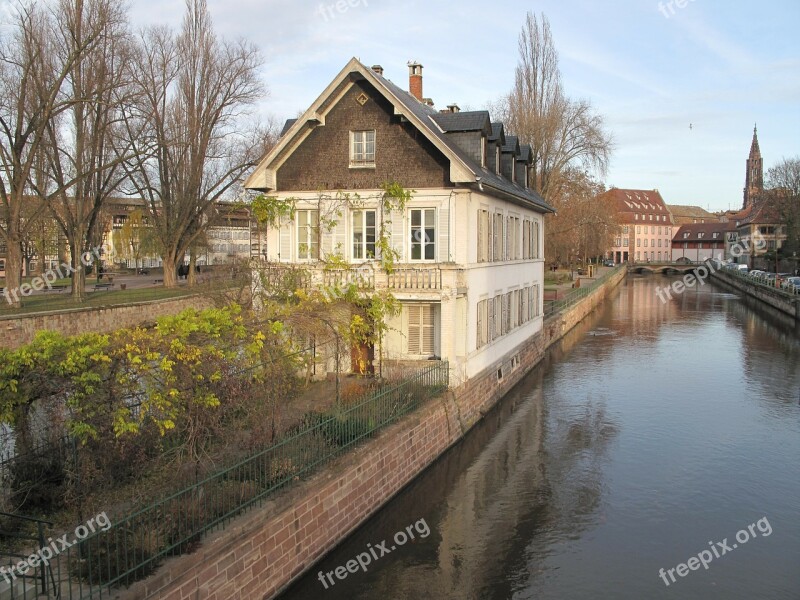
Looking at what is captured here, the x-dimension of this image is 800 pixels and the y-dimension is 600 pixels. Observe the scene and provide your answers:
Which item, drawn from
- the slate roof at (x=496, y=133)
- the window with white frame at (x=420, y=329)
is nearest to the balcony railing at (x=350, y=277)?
the window with white frame at (x=420, y=329)

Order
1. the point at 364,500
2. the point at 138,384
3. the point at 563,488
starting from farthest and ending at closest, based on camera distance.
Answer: the point at 563,488, the point at 364,500, the point at 138,384

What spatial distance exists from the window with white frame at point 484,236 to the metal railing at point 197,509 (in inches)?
296

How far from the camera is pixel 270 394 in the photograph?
1277 cm

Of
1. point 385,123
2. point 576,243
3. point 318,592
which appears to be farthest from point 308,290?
point 576,243

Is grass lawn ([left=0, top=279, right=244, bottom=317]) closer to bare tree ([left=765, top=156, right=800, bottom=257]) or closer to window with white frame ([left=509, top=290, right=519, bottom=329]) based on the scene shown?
window with white frame ([left=509, top=290, right=519, bottom=329])

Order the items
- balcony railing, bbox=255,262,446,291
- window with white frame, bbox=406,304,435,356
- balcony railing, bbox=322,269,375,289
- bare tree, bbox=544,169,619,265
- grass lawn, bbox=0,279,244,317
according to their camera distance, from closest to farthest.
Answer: balcony railing, bbox=255,262,446,291
balcony railing, bbox=322,269,375,289
window with white frame, bbox=406,304,435,356
grass lawn, bbox=0,279,244,317
bare tree, bbox=544,169,619,265

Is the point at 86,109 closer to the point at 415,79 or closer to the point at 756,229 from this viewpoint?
the point at 415,79

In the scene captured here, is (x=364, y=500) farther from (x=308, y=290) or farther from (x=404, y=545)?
(x=308, y=290)

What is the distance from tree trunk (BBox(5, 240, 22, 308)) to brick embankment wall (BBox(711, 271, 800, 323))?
150 ft

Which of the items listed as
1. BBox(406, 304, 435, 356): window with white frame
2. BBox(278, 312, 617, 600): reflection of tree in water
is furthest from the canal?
BBox(406, 304, 435, 356): window with white frame

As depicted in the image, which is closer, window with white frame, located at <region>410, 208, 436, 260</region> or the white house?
the white house

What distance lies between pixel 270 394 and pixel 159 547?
13.5 ft

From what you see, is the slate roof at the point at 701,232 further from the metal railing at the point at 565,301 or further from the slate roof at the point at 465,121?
the slate roof at the point at 465,121

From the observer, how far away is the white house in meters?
19.3
